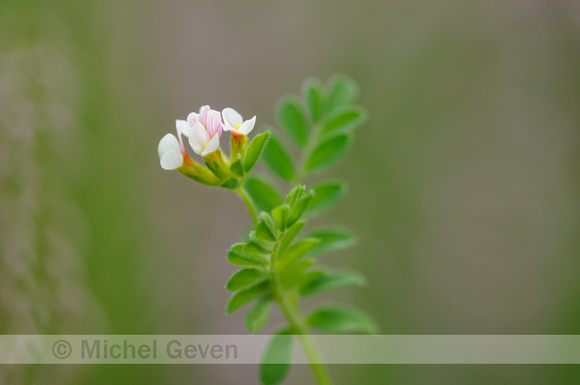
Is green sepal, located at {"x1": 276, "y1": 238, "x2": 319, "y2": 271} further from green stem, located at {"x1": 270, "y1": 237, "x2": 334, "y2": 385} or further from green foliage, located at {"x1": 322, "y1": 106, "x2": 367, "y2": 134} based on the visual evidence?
green foliage, located at {"x1": 322, "y1": 106, "x2": 367, "y2": 134}

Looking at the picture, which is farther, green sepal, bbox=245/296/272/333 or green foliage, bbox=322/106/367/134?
green foliage, bbox=322/106/367/134

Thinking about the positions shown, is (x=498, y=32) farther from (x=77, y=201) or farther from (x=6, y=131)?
(x=6, y=131)

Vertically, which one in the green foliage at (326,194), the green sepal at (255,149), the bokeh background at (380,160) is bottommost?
the green sepal at (255,149)

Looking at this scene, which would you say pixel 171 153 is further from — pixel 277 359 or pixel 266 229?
pixel 277 359

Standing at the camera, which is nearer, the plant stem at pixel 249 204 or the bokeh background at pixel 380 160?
the plant stem at pixel 249 204

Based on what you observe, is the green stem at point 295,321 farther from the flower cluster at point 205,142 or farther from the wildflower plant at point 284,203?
the flower cluster at point 205,142

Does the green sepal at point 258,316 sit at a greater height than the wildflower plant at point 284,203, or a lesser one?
lesser
